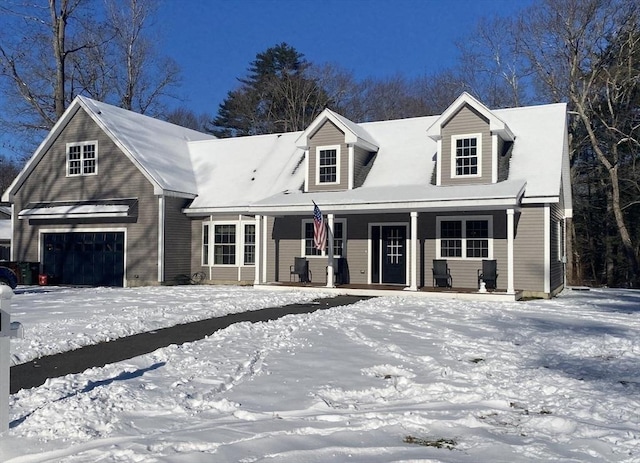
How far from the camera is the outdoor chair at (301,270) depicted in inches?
756

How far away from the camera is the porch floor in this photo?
1557 centimetres

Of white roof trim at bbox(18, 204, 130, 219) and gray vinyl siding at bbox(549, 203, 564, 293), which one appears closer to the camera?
gray vinyl siding at bbox(549, 203, 564, 293)

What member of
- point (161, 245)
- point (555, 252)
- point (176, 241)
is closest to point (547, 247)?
point (555, 252)

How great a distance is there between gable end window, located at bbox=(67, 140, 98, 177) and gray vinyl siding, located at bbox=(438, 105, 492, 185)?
12931 millimetres

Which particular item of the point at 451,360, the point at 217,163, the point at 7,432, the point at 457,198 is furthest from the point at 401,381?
the point at 217,163

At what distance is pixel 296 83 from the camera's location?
3978 centimetres

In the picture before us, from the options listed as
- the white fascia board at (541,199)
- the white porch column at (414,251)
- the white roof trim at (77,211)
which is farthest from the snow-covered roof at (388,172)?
the white roof trim at (77,211)

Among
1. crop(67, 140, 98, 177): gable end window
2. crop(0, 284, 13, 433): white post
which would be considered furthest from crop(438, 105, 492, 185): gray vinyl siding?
crop(0, 284, 13, 433): white post

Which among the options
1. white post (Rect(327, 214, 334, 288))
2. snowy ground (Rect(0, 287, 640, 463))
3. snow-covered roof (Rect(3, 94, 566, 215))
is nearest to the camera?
snowy ground (Rect(0, 287, 640, 463))

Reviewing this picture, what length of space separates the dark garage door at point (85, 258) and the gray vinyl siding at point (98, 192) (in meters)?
0.39

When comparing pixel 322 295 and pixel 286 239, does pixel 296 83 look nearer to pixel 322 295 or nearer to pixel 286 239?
pixel 286 239

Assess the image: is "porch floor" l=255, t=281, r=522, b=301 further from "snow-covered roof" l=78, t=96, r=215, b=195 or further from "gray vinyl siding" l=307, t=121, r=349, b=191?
"snow-covered roof" l=78, t=96, r=215, b=195

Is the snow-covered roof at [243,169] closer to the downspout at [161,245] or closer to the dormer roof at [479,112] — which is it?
the downspout at [161,245]

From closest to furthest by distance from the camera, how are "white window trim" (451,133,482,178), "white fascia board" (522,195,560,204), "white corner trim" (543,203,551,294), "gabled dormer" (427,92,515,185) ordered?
1. "white fascia board" (522,195,560,204)
2. "white corner trim" (543,203,551,294)
3. "gabled dormer" (427,92,515,185)
4. "white window trim" (451,133,482,178)
